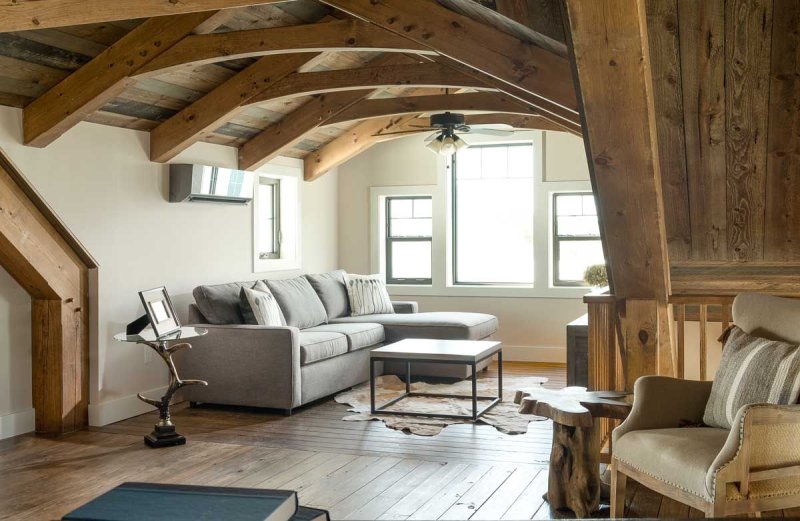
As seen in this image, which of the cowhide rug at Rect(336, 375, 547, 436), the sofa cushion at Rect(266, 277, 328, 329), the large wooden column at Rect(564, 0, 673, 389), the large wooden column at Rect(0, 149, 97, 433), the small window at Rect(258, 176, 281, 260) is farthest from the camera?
the small window at Rect(258, 176, 281, 260)

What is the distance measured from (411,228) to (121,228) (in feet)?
13.1

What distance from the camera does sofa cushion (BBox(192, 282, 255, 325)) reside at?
6465 mm

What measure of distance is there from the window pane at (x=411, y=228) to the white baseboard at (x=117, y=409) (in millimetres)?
3865

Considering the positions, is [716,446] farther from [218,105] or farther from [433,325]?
[433,325]

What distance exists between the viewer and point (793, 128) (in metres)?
3.51

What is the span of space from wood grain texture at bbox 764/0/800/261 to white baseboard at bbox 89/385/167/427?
429 cm

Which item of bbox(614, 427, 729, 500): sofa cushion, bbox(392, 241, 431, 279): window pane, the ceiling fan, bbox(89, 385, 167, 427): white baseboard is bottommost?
bbox(89, 385, 167, 427): white baseboard

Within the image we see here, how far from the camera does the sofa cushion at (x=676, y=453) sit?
2.94 meters

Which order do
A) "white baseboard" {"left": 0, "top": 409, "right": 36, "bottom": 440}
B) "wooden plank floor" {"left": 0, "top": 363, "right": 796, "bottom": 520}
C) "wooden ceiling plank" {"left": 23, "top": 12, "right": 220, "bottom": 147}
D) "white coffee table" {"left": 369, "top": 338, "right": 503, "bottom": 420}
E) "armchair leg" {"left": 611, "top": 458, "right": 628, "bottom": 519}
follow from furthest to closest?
"white coffee table" {"left": 369, "top": 338, "right": 503, "bottom": 420} < "white baseboard" {"left": 0, "top": 409, "right": 36, "bottom": 440} < "wooden ceiling plank" {"left": 23, "top": 12, "right": 220, "bottom": 147} < "wooden plank floor" {"left": 0, "top": 363, "right": 796, "bottom": 520} < "armchair leg" {"left": 611, "top": 458, "right": 628, "bottom": 519}

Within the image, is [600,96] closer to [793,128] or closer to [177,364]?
[793,128]

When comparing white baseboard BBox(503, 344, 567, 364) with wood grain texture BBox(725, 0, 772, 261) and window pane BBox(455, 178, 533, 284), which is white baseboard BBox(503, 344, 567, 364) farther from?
wood grain texture BBox(725, 0, 772, 261)

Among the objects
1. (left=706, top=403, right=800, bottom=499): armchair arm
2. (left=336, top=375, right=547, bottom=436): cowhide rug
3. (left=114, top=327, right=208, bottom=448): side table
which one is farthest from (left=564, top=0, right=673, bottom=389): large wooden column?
(left=114, top=327, right=208, bottom=448): side table

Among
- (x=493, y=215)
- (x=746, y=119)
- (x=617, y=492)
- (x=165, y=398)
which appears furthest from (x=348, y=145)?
(x=617, y=492)

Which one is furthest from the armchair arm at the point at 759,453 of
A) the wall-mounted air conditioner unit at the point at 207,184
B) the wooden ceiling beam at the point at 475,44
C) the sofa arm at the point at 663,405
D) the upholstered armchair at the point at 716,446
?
the wall-mounted air conditioner unit at the point at 207,184
